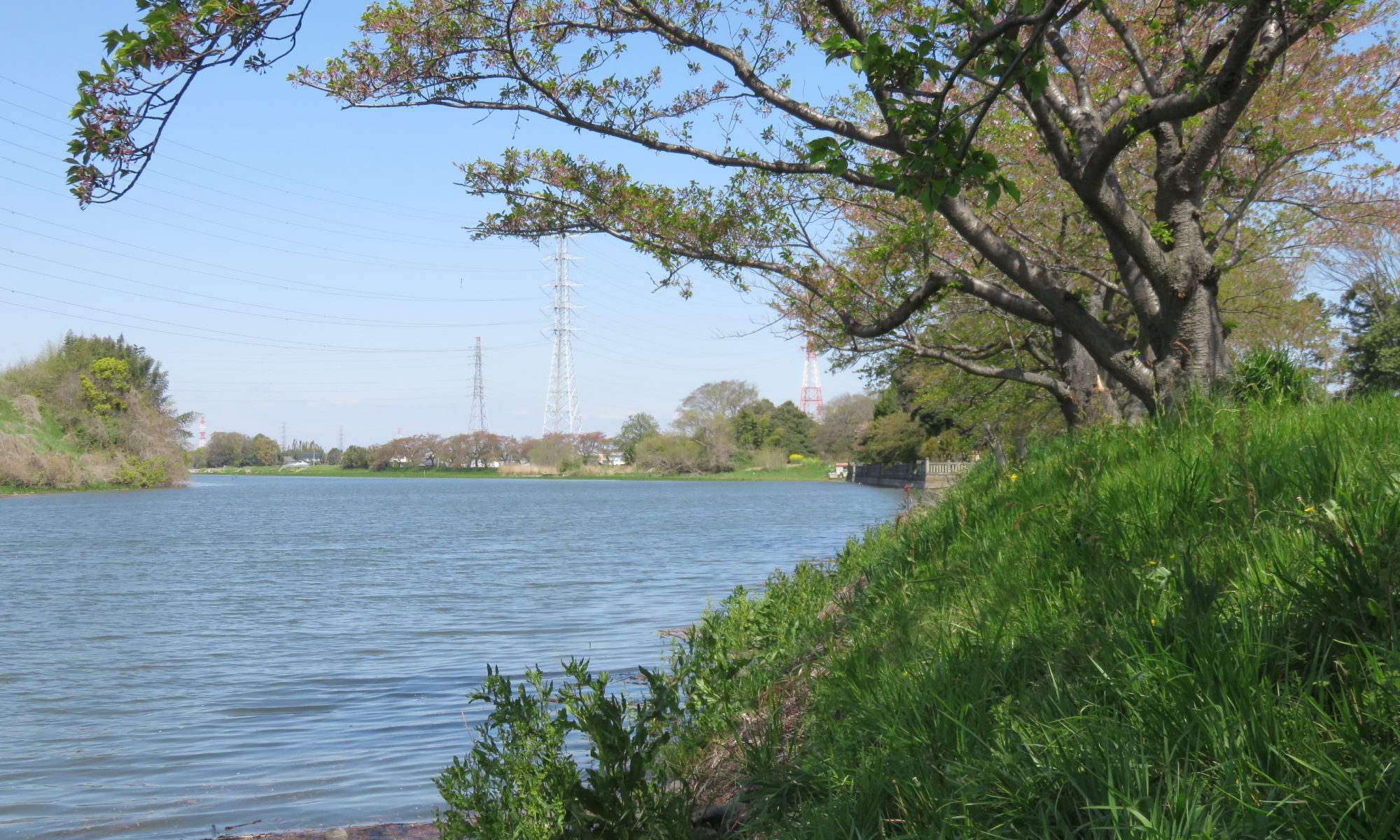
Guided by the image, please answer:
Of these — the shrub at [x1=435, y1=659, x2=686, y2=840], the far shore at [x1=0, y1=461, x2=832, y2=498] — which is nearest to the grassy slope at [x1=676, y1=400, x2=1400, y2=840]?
the shrub at [x1=435, y1=659, x2=686, y2=840]

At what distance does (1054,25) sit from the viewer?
6.60 meters

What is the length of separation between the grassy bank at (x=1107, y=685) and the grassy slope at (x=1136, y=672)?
0.01m

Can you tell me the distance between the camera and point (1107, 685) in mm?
3455

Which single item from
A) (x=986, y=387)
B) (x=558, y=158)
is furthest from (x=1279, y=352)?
(x=986, y=387)

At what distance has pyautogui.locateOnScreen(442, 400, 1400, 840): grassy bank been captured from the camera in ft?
9.03

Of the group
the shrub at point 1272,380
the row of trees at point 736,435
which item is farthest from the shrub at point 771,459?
the shrub at point 1272,380

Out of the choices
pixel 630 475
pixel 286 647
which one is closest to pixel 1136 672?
pixel 286 647

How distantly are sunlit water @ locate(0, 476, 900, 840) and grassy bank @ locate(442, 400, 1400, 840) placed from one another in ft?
9.72

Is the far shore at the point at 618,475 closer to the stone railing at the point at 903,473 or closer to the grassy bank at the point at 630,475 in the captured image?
the grassy bank at the point at 630,475

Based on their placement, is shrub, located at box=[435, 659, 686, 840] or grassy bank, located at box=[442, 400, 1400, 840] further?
shrub, located at box=[435, 659, 686, 840]

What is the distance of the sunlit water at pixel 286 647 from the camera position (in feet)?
25.5

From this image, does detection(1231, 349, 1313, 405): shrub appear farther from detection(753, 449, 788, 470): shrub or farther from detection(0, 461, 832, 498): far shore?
detection(753, 449, 788, 470): shrub

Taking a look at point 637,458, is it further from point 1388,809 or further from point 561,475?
point 1388,809

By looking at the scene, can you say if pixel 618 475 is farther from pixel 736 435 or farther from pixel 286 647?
pixel 286 647
